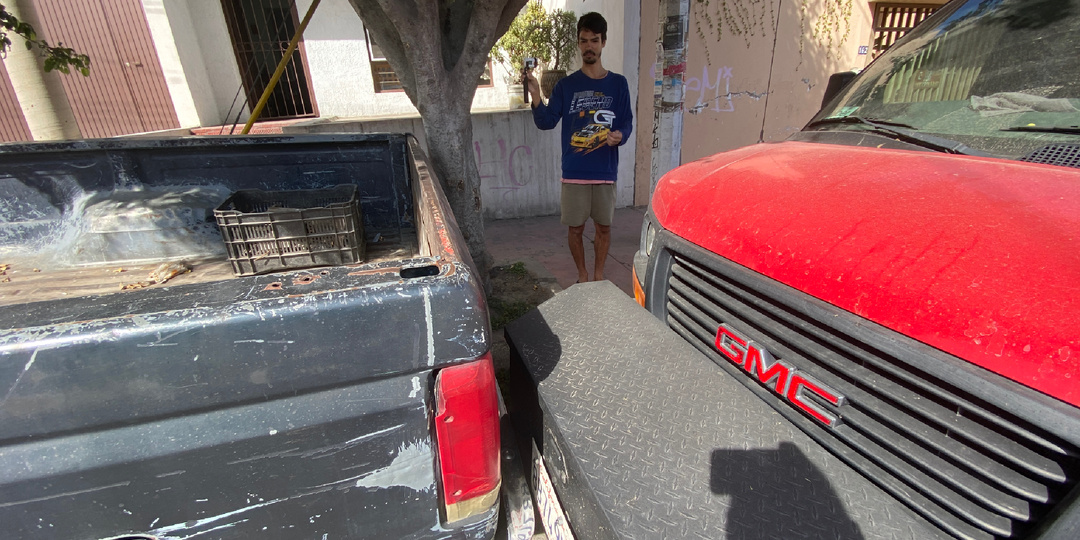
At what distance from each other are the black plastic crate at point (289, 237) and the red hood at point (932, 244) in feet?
5.50

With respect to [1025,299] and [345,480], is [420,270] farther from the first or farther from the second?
[1025,299]

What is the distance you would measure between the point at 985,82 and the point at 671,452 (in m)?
1.79

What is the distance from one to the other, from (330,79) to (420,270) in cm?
975

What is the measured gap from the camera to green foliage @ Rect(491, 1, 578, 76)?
8.95 metres

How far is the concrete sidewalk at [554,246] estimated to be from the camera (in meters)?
4.88

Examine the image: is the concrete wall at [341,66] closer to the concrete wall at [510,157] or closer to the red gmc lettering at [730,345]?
the concrete wall at [510,157]

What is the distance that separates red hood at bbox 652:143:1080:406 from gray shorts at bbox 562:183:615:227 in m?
2.47

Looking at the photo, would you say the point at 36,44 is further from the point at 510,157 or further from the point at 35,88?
the point at 510,157

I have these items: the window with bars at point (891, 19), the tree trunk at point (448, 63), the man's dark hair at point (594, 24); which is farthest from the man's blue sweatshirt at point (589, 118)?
the window with bars at point (891, 19)

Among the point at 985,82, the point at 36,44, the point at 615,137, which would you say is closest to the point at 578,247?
the point at 615,137

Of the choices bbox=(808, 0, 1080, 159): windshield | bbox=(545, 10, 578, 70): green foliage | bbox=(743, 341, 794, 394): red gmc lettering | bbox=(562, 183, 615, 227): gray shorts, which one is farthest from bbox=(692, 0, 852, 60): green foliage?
bbox=(743, 341, 794, 394): red gmc lettering

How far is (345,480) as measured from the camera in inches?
39.8

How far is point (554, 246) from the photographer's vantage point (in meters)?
5.78

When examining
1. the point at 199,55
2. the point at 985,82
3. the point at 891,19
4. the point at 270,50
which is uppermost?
the point at 270,50
